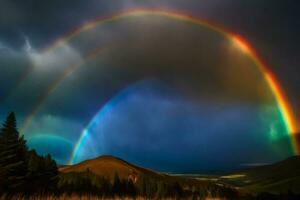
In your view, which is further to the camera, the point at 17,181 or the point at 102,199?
the point at 17,181

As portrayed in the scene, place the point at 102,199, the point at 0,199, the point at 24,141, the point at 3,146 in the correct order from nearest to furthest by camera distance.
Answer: the point at 0,199
the point at 102,199
the point at 3,146
the point at 24,141

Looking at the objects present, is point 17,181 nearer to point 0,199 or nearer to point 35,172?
point 35,172

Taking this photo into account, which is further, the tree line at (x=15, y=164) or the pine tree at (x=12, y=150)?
the pine tree at (x=12, y=150)

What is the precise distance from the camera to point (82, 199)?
11898mm

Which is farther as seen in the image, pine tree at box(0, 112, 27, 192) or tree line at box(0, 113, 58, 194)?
pine tree at box(0, 112, 27, 192)

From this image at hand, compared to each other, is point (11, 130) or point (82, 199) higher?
point (11, 130)

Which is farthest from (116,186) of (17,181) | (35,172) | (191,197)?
(191,197)

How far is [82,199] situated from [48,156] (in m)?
62.4

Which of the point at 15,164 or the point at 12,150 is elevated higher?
the point at 12,150

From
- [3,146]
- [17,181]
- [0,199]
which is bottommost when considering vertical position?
[0,199]

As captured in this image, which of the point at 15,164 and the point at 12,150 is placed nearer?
the point at 15,164

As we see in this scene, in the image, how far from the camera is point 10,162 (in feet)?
174

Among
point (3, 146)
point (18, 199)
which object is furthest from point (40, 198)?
point (3, 146)

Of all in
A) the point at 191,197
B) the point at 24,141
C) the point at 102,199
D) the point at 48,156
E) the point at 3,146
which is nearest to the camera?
the point at 102,199
